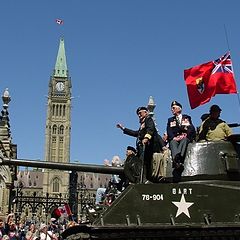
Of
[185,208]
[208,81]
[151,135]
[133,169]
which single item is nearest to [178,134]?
[151,135]

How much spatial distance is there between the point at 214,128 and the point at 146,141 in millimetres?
1378

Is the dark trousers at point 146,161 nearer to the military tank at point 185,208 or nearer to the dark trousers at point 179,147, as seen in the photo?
the dark trousers at point 179,147

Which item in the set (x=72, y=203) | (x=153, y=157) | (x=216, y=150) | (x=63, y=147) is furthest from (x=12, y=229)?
(x=63, y=147)

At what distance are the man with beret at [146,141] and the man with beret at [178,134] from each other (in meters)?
0.28

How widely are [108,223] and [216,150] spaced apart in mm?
2399

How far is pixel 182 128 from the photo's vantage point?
32.6 feet

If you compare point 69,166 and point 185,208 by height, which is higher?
point 69,166

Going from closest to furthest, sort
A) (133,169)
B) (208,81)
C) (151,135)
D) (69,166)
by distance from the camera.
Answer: (151,135) → (133,169) → (69,166) → (208,81)

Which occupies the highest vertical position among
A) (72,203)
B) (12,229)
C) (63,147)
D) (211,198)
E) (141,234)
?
(63,147)

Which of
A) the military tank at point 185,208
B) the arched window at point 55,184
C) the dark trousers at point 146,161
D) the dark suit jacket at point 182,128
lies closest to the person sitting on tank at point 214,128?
the dark suit jacket at point 182,128

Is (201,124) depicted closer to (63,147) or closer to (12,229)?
(12,229)

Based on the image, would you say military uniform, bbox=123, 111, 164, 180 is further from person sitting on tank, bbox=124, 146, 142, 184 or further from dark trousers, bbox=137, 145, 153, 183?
person sitting on tank, bbox=124, 146, 142, 184

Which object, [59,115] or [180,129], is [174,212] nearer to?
[180,129]

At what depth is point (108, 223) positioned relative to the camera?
8.27 meters
